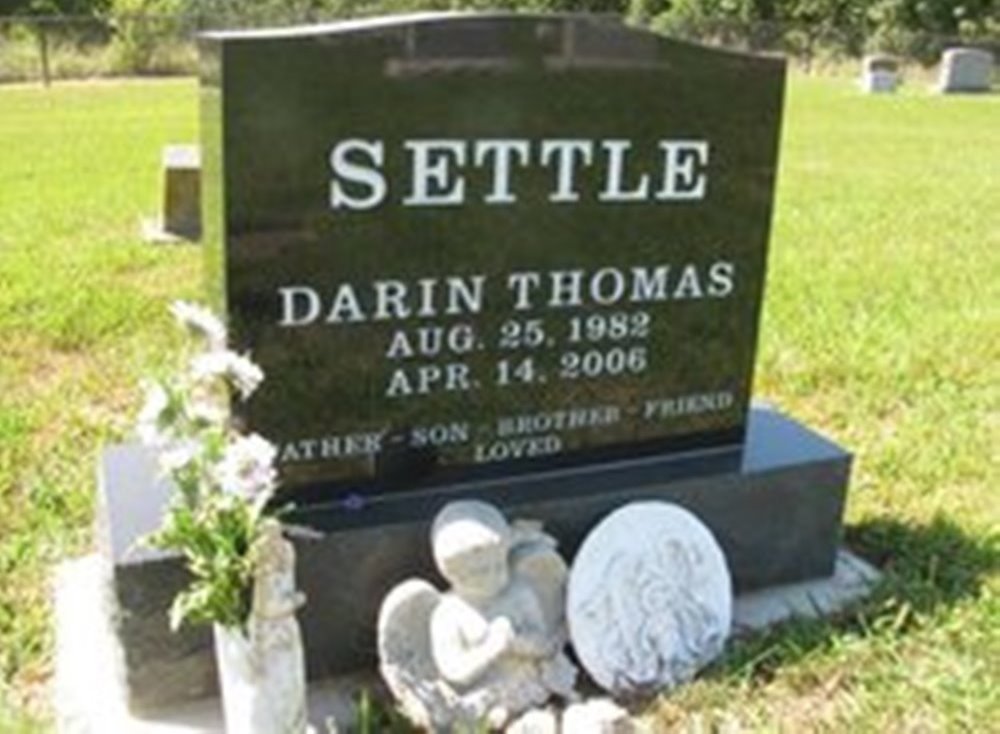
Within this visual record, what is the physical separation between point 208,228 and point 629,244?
1.04 metres

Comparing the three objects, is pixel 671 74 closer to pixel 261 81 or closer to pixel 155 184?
pixel 261 81

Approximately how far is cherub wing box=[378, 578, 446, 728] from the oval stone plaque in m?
0.35

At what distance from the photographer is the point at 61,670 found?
3256mm

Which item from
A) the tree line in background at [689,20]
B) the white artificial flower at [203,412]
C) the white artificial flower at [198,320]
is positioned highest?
the white artificial flower at [198,320]

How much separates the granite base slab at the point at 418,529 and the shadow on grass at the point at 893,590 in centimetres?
22

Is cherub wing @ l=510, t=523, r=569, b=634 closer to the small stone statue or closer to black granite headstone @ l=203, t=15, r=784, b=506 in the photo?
the small stone statue

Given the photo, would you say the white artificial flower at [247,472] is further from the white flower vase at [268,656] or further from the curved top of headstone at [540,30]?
the curved top of headstone at [540,30]

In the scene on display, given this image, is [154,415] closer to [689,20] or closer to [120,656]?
[120,656]

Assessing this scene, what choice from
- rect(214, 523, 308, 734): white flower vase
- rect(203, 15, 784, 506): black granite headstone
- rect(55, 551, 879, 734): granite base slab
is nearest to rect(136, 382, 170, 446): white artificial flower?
rect(214, 523, 308, 734): white flower vase

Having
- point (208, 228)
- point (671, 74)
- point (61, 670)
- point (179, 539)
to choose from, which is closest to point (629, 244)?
point (671, 74)

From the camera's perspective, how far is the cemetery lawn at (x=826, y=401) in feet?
10.4

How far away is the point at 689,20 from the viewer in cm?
4372

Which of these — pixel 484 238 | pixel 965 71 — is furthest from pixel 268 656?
pixel 965 71

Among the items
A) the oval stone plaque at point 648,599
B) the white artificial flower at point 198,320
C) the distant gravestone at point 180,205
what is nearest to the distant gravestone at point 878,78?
the distant gravestone at point 180,205
